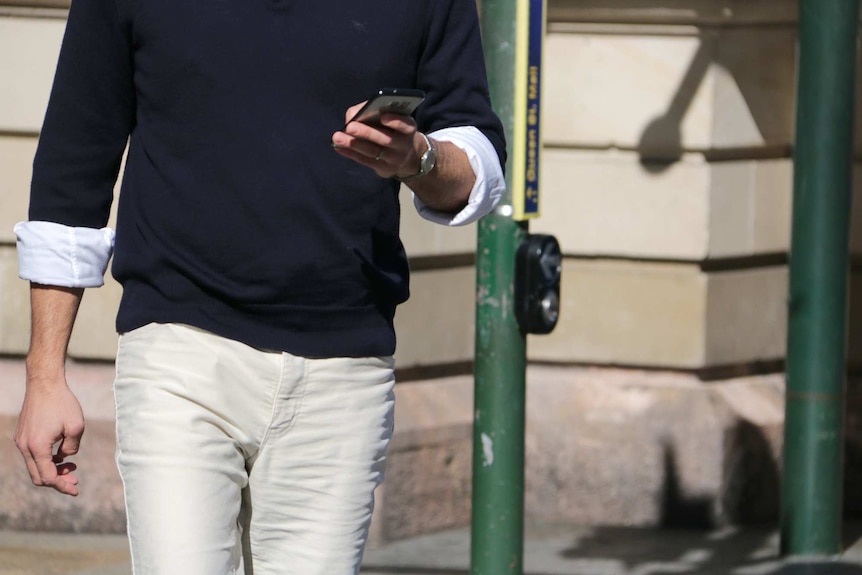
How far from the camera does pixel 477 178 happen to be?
252 cm

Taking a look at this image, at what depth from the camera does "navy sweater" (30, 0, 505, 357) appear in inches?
96.0

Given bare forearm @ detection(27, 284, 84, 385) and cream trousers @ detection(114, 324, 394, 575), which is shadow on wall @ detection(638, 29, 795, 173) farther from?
bare forearm @ detection(27, 284, 84, 385)

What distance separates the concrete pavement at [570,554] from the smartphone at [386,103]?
3536mm

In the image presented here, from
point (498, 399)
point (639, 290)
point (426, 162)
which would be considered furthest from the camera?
point (639, 290)

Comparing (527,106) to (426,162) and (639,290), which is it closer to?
(426,162)

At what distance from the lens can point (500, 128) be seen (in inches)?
107

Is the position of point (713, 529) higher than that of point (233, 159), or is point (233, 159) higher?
point (233, 159)

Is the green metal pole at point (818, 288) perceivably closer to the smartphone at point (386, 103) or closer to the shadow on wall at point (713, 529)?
the shadow on wall at point (713, 529)

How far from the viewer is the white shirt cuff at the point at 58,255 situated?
2.47 meters

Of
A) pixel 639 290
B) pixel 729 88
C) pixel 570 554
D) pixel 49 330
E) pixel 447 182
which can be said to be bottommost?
pixel 570 554

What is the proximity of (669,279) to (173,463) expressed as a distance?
4084 millimetres

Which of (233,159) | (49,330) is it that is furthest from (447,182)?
(49,330)

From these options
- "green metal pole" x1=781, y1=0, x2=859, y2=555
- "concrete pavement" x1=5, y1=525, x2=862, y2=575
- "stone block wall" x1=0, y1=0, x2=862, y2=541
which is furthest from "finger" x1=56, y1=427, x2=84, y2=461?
"green metal pole" x1=781, y1=0, x2=859, y2=555

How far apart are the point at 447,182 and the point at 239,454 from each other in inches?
21.0
